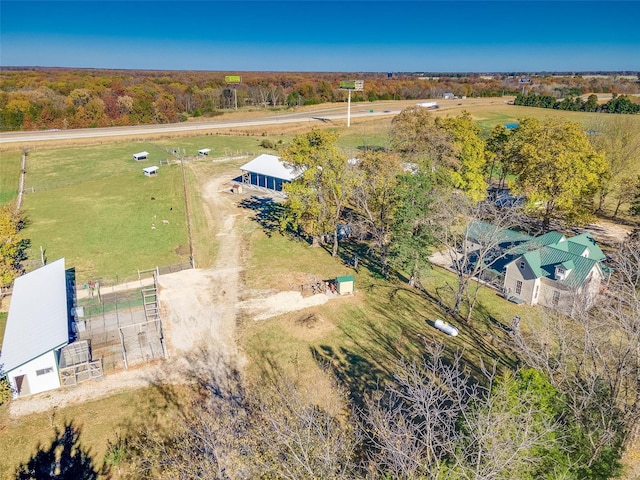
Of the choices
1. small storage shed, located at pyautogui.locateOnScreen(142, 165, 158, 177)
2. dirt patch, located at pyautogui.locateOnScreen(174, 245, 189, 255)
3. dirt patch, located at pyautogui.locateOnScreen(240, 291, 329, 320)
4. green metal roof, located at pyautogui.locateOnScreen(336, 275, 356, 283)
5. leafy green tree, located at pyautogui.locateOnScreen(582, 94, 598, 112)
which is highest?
leafy green tree, located at pyautogui.locateOnScreen(582, 94, 598, 112)

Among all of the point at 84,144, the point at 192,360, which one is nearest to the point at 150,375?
the point at 192,360

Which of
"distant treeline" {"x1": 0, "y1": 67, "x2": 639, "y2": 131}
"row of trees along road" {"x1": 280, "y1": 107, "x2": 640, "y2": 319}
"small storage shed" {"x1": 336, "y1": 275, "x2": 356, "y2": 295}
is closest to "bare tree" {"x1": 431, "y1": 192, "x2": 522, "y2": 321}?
"row of trees along road" {"x1": 280, "y1": 107, "x2": 640, "y2": 319}

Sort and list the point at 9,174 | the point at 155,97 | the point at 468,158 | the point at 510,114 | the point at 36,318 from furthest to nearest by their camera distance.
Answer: the point at 510,114 < the point at 155,97 < the point at 9,174 < the point at 468,158 < the point at 36,318

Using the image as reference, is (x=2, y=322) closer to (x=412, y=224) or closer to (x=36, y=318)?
(x=36, y=318)

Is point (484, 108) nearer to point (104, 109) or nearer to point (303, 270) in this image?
point (104, 109)

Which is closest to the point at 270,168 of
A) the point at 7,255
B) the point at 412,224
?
the point at 412,224

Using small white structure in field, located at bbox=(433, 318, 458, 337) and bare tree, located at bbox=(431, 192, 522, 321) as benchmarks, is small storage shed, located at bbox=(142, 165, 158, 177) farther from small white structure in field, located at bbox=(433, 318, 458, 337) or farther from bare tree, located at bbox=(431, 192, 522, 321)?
small white structure in field, located at bbox=(433, 318, 458, 337)

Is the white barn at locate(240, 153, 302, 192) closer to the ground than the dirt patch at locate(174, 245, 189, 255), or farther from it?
farther from it
